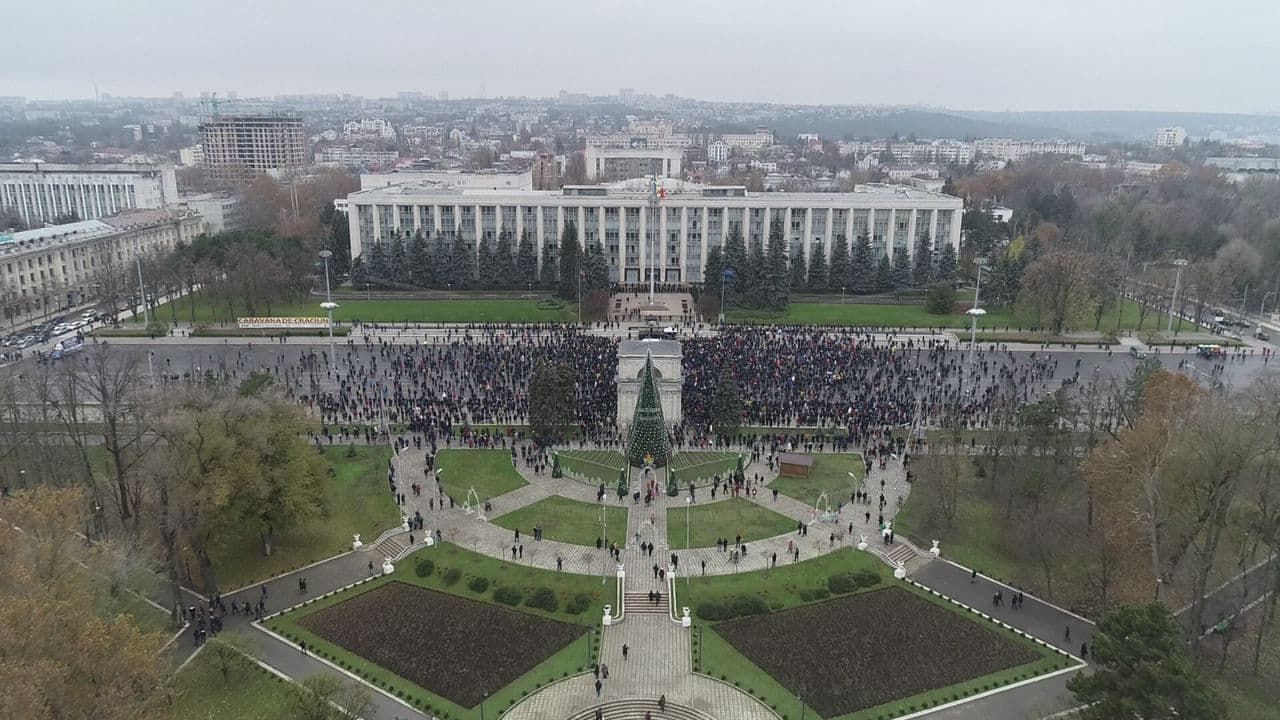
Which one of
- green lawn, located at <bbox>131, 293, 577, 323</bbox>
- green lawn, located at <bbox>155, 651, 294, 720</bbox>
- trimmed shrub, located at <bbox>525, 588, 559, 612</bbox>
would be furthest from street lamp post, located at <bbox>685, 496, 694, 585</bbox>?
green lawn, located at <bbox>131, 293, 577, 323</bbox>

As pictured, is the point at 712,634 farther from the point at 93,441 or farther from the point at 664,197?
the point at 664,197

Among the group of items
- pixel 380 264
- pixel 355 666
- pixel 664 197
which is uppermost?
pixel 664 197

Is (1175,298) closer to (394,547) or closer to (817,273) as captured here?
(817,273)

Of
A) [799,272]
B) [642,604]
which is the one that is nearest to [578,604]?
[642,604]

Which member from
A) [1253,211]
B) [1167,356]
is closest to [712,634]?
[1167,356]

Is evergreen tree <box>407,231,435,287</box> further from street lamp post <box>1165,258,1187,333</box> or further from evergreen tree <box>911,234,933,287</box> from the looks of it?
street lamp post <box>1165,258,1187,333</box>

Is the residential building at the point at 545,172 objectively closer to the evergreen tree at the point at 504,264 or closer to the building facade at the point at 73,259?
the evergreen tree at the point at 504,264
